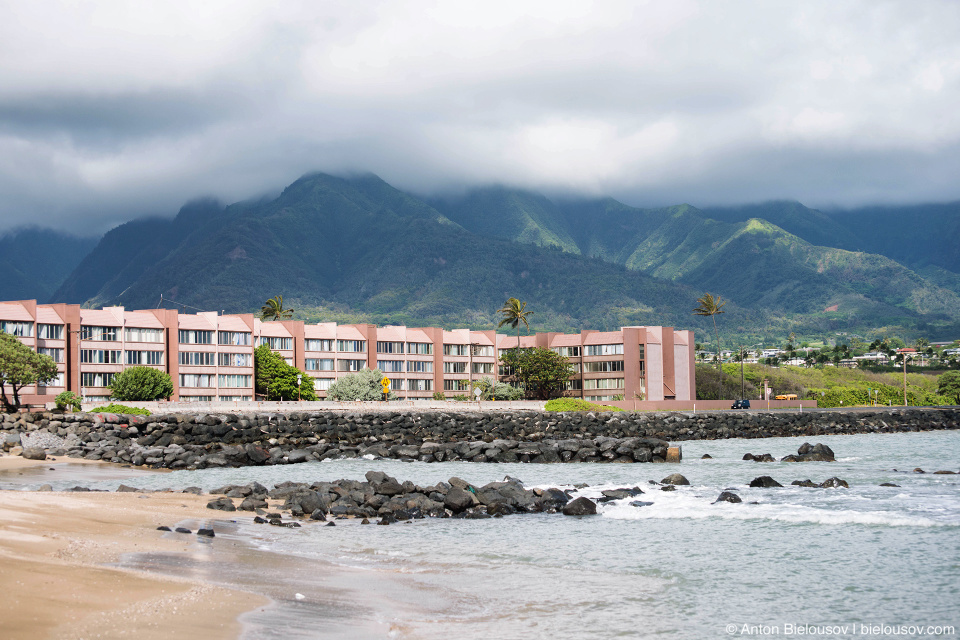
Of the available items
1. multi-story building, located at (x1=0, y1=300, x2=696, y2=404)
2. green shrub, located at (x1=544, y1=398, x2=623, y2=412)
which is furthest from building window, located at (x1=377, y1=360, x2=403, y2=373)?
green shrub, located at (x1=544, y1=398, x2=623, y2=412)

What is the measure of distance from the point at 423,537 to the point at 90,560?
10191mm

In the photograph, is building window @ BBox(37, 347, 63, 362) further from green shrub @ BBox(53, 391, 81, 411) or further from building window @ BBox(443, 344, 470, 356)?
building window @ BBox(443, 344, 470, 356)

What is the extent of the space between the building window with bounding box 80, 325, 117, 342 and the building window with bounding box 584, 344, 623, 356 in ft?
232

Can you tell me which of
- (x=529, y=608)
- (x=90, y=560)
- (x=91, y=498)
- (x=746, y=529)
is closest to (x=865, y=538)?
(x=746, y=529)

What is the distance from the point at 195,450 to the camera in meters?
54.3

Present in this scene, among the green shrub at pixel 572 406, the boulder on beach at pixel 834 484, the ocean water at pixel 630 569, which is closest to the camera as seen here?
the ocean water at pixel 630 569

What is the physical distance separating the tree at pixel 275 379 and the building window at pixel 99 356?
1831 cm

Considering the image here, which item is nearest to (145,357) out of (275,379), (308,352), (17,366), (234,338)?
(234,338)

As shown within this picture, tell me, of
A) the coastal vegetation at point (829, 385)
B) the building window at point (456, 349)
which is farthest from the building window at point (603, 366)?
the coastal vegetation at point (829, 385)

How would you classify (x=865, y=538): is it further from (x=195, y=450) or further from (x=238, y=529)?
(x=195, y=450)

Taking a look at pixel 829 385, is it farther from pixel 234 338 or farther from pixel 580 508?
pixel 580 508

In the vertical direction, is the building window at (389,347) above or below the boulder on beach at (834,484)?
above

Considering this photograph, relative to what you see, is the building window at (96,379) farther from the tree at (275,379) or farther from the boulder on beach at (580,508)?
the boulder on beach at (580,508)

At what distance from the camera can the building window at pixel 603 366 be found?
130375 mm
